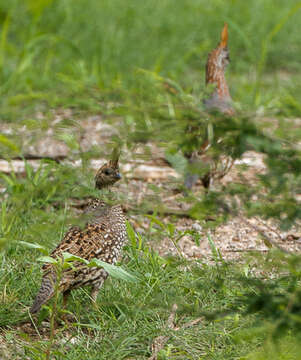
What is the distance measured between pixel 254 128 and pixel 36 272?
2.37 m

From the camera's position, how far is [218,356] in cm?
380

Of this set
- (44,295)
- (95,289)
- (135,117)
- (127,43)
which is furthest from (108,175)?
(127,43)

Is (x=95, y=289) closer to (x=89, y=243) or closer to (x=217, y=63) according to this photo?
(x=89, y=243)

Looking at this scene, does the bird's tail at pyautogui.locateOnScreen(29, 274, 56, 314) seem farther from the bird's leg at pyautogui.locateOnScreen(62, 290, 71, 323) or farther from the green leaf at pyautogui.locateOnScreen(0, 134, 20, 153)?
the green leaf at pyautogui.locateOnScreen(0, 134, 20, 153)

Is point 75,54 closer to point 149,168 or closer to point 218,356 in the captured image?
point 149,168

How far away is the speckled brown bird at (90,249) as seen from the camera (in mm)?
4016

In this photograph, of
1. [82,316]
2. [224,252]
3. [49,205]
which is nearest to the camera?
[82,316]

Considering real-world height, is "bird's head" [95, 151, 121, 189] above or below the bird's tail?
above

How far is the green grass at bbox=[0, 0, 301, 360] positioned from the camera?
3.13 meters

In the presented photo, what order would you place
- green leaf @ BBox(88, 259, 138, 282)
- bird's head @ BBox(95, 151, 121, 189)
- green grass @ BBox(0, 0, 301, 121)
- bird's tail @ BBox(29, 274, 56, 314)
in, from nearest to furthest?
green leaf @ BBox(88, 259, 138, 282) → bird's tail @ BBox(29, 274, 56, 314) → bird's head @ BBox(95, 151, 121, 189) → green grass @ BBox(0, 0, 301, 121)

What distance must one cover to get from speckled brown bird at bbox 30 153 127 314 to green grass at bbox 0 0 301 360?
0.19 meters

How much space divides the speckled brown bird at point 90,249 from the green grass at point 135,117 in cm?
19

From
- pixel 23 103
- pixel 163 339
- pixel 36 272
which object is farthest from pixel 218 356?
pixel 23 103

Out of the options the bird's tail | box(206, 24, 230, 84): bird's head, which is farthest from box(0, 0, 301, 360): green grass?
box(206, 24, 230, 84): bird's head
